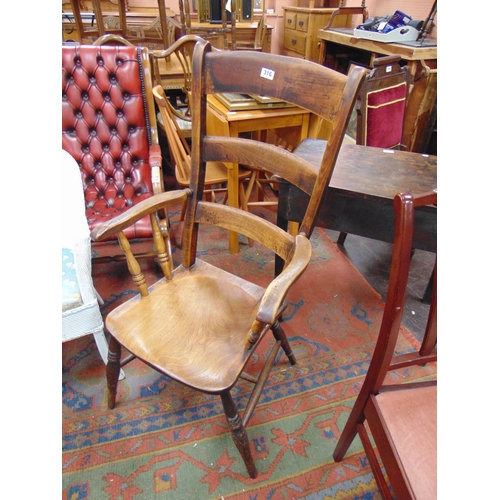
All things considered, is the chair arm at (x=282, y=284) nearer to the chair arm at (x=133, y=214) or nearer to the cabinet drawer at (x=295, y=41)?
the chair arm at (x=133, y=214)

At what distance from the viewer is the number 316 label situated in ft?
3.08

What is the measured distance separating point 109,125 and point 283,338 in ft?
4.52

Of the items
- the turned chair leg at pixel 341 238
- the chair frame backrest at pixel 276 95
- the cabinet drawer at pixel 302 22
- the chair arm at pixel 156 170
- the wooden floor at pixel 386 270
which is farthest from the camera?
the cabinet drawer at pixel 302 22

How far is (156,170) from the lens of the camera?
5.28ft

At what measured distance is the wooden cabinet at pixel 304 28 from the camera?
3.71m

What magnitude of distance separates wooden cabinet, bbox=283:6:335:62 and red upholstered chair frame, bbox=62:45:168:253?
110 inches

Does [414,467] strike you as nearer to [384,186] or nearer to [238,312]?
[238,312]

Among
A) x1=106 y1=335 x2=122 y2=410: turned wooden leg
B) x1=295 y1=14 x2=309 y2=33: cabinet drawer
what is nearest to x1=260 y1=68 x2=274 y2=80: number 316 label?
x1=106 y1=335 x2=122 y2=410: turned wooden leg

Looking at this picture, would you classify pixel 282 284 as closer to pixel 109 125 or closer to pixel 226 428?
pixel 226 428

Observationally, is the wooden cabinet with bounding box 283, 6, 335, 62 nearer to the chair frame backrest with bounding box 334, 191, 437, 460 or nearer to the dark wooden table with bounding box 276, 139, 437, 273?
the dark wooden table with bounding box 276, 139, 437, 273

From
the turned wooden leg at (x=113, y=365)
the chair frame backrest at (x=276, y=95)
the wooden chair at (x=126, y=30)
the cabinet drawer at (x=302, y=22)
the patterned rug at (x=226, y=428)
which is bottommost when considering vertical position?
the patterned rug at (x=226, y=428)

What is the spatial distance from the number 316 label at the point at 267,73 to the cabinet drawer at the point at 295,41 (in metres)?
3.55

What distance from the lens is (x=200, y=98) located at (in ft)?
→ 3.47

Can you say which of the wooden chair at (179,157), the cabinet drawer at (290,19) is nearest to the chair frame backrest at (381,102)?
the wooden chair at (179,157)
